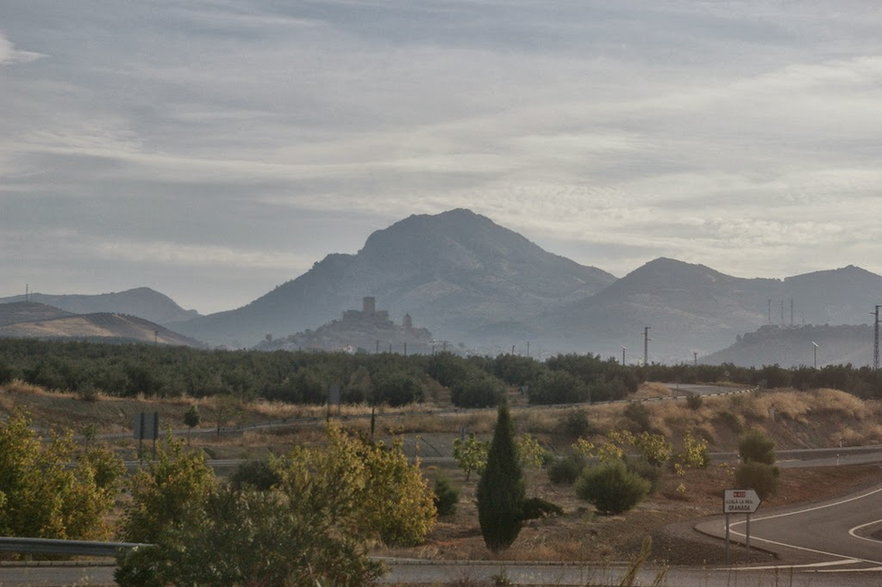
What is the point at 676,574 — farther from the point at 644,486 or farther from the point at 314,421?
the point at 314,421

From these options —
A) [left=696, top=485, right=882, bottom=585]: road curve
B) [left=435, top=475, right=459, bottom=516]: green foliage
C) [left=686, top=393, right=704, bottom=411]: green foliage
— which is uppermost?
[left=686, top=393, right=704, bottom=411]: green foliage

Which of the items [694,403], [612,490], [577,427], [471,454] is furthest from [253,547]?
[694,403]

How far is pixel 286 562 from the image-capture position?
13984mm

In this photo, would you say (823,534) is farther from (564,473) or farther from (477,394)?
(477,394)

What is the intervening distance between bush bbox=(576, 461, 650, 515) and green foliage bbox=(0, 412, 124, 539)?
18961mm

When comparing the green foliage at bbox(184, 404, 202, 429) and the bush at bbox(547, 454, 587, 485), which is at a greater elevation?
the green foliage at bbox(184, 404, 202, 429)

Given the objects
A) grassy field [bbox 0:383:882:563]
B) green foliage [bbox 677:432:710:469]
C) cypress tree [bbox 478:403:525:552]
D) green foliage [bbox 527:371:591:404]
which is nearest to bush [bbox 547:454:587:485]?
grassy field [bbox 0:383:882:563]

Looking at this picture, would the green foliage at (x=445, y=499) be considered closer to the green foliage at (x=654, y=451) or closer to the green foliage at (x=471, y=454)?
the green foliage at (x=471, y=454)

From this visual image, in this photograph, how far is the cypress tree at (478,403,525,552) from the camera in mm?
28953

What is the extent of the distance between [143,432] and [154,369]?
51.0 metres

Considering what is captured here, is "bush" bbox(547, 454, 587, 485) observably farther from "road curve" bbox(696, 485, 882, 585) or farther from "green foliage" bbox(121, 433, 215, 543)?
"green foliage" bbox(121, 433, 215, 543)

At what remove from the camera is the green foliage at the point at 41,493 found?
944 inches

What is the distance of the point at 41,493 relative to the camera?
79.6 ft

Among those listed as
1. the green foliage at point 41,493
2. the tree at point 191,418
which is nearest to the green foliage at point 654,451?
the tree at point 191,418
